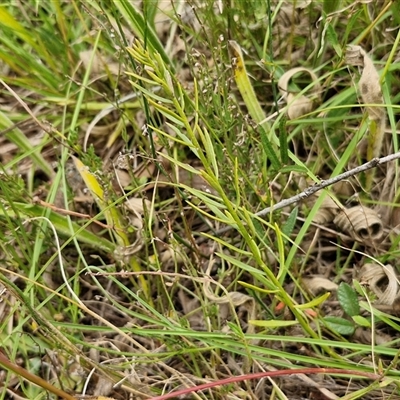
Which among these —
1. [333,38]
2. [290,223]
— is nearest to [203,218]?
[290,223]

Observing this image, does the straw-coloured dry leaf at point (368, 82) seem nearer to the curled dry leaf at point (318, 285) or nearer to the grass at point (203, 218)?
the grass at point (203, 218)

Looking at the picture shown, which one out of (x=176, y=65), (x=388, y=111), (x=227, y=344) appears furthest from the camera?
(x=176, y=65)

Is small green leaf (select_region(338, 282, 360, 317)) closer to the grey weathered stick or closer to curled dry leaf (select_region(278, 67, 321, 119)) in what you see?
the grey weathered stick

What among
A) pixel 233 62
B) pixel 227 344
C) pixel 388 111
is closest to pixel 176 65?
pixel 233 62

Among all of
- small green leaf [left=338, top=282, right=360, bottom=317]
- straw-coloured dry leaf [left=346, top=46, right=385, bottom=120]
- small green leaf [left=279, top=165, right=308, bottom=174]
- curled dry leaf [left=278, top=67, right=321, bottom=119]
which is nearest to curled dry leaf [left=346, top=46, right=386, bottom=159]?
straw-coloured dry leaf [left=346, top=46, right=385, bottom=120]

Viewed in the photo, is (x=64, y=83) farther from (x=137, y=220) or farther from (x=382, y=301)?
(x=382, y=301)

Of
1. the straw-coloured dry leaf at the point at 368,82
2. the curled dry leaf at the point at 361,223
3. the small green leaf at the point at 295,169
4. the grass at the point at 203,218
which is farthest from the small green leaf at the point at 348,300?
the straw-coloured dry leaf at the point at 368,82

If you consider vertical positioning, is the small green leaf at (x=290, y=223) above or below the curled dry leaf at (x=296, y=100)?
below
